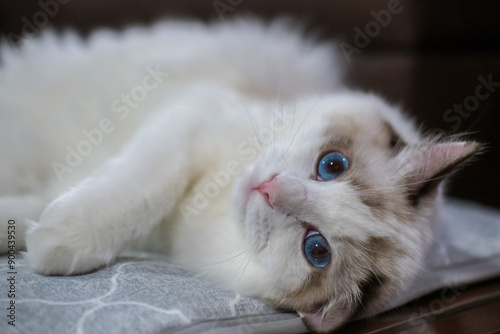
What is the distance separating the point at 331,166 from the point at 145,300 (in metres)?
0.56

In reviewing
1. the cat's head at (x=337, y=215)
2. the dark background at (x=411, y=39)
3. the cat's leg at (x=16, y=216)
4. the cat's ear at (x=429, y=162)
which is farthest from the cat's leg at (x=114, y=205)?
the dark background at (x=411, y=39)

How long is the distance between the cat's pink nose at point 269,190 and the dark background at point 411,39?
103cm

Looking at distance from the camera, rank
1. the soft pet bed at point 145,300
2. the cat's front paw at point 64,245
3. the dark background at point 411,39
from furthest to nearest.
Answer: the dark background at point 411,39 < the cat's front paw at point 64,245 < the soft pet bed at point 145,300

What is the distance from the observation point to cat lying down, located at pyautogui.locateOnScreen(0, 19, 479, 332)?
1.05 m

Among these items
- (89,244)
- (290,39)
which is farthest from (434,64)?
(89,244)

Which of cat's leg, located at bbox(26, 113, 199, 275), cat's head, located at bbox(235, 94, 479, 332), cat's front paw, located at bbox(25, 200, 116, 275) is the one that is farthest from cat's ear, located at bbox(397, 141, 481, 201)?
cat's front paw, located at bbox(25, 200, 116, 275)

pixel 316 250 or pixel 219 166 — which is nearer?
pixel 316 250

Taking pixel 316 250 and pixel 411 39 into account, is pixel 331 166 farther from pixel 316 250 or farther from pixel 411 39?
pixel 411 39

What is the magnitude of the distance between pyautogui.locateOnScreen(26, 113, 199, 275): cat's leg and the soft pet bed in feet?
0.16

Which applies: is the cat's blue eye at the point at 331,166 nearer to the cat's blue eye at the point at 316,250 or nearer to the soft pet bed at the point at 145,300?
the cat's blue eye at the point at 316,250

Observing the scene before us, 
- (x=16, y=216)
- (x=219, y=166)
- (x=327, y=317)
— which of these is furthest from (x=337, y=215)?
(x=16, y=216)

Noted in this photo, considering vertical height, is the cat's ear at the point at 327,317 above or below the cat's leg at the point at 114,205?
below

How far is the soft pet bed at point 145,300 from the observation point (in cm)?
77

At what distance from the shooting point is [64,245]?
3.21 feet
